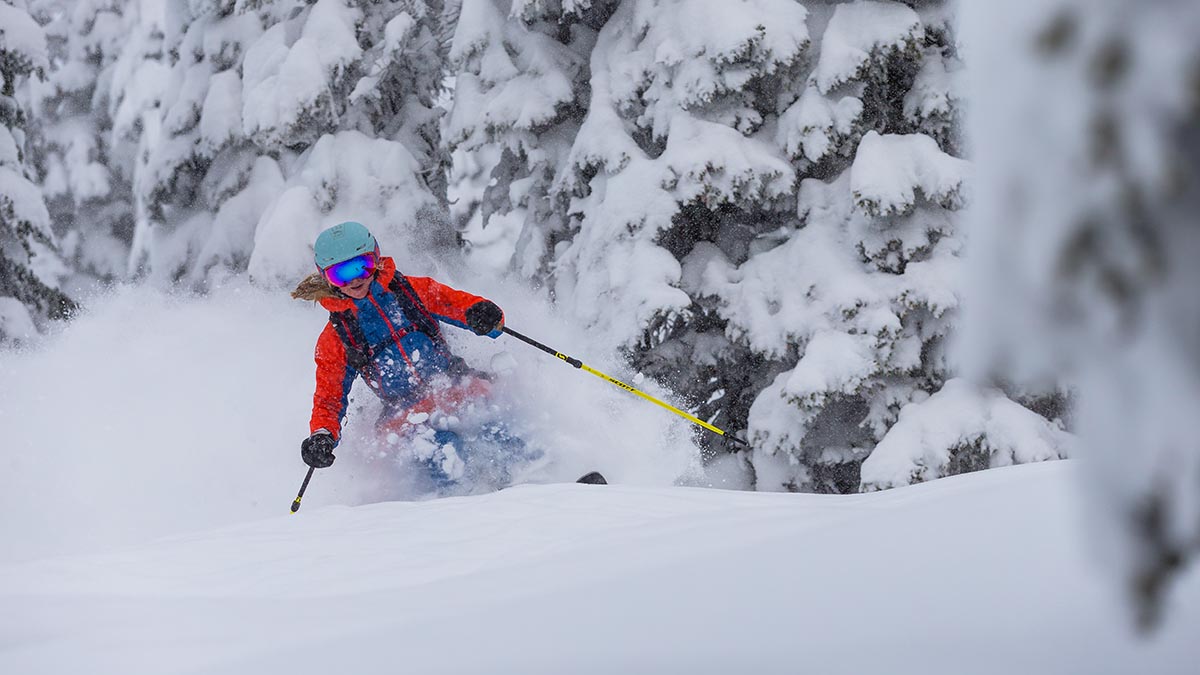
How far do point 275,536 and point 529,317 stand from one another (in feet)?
17.5

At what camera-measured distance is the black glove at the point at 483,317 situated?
692 cm

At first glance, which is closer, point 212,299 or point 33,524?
point 33,524

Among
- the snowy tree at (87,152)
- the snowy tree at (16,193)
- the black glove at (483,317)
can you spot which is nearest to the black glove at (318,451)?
the black glove at (483,317)

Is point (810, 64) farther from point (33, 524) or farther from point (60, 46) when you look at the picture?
point (60, 46)

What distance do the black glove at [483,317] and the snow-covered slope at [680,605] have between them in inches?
136

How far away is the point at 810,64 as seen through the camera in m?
8.12

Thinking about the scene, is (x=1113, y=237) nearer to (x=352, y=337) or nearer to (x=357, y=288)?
(x=357, y=288)

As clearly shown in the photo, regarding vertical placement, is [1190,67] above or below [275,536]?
above

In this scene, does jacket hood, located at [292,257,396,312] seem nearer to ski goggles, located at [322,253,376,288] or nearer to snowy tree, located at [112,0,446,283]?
ski goggles, located at [322,253,376,288]

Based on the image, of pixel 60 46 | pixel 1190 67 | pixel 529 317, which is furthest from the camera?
pixel 60 46

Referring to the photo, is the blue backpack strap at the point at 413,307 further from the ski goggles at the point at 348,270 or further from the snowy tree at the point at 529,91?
the snowy tree at the point at 529,91

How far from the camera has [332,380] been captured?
6.91 meters

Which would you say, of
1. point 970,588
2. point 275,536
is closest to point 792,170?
point 275,536

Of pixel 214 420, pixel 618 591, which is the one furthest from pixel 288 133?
pixel 618 591
